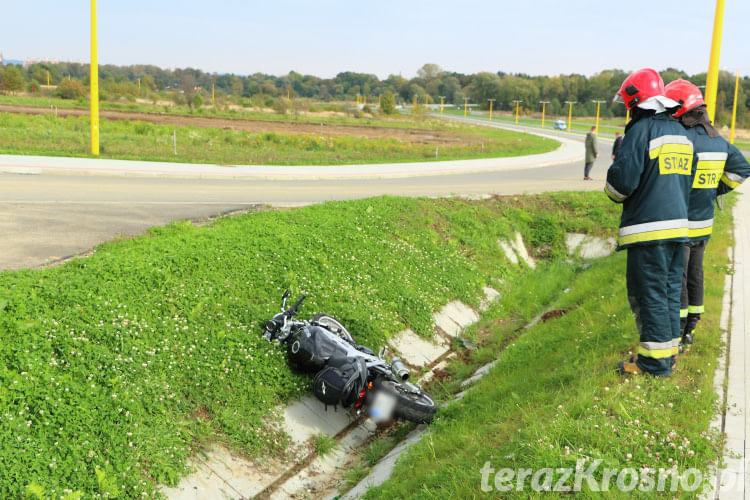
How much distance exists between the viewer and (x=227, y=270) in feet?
24.5

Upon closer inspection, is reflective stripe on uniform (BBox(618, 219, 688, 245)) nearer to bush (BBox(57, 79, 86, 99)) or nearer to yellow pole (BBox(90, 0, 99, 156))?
yellow pole (BBox(90, 0, 99, 156))

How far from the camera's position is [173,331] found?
6164 mm

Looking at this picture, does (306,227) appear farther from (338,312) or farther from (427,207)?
(427,207)

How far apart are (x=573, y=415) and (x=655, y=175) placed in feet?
6.31

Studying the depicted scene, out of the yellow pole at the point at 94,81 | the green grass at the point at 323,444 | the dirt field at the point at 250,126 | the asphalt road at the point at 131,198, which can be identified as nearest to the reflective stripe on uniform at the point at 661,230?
the green grass at the point at 323,444

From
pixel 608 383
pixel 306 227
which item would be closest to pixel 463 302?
pixel 306 227

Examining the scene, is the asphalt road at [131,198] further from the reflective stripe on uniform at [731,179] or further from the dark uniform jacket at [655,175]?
the reflective stripe on uniform at [731,179]

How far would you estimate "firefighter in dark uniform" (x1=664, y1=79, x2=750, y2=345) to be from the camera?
541cm

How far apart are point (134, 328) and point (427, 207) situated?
7296 millimetres

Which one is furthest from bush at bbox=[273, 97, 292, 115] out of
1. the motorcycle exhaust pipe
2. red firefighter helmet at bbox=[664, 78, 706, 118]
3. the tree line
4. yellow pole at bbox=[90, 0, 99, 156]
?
red firefighter helmet at bbox=[664, 78, 706, 118]

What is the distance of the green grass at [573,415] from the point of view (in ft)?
13.1

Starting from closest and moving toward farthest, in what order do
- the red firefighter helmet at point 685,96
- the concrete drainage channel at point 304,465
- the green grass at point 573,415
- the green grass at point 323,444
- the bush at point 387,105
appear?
1. the green grass at point 573,415
2. the concrete drainage channel at point 304,465
3. the red firefighter helmet at point 685,96
4. the green grass at point 323,444
5. the bush at point 387,105

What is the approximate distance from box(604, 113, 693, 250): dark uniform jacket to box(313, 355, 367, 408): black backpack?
2.66 meters

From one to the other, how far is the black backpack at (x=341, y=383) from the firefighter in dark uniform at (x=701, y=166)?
2927mm
